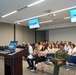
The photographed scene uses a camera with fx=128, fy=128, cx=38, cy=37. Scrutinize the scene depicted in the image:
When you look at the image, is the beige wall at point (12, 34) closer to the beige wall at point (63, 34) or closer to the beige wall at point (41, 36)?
the beige wall at point (41, 36)

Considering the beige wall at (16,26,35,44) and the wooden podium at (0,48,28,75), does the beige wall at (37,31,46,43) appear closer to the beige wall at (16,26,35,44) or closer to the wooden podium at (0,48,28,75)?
the beige wall at (16,26,35,44)

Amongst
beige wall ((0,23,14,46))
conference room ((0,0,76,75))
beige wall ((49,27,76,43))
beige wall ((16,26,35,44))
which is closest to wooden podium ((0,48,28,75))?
conference room ((0,0,76,75))

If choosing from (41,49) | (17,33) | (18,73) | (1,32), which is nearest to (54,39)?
(17,33)

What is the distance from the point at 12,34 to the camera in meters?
12.4

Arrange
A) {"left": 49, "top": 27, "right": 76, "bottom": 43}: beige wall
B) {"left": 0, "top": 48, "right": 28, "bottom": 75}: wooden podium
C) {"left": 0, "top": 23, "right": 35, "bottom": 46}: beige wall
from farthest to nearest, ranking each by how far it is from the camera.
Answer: {"left": 49, "top": 27, "right": 76, "bottom": 43}: beige wall → {"left": 0, "top": 23, "right": 35, "bottom": 46}: beige wall → {"left": 0, "top": 48, "right": 28, "bottom": 75}: wooden podium

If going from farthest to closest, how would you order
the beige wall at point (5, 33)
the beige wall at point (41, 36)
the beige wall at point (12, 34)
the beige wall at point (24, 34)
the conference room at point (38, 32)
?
the beige wall at point (41, 36), the beige wall at point (24, 34), the beige wall at point (12, 34), the beige wall at point (5, 33), the conference room at point (38, 32)

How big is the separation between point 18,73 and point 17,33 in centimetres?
944

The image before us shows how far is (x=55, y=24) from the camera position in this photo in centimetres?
1263

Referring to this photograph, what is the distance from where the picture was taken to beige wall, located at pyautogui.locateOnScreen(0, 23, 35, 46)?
11594 mm

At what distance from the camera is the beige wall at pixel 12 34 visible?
456 inches

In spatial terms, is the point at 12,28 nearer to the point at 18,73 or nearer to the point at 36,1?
the point at 36,1

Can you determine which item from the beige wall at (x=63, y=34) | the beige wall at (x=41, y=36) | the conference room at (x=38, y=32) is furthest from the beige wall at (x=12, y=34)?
the beige wall at (x=63, y=34)

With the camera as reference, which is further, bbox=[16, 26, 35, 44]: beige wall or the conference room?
bbox=[16, 26, 35, 44]: beige wall

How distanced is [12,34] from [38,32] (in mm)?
3729
